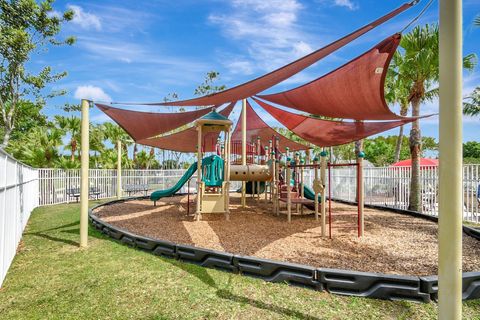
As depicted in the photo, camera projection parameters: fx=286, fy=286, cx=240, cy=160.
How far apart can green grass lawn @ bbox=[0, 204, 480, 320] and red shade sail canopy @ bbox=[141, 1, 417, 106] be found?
3.14m

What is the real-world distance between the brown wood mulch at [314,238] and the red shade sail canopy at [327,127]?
7.92 feet

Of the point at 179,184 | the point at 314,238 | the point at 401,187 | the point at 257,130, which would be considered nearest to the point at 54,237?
the point at 179,184

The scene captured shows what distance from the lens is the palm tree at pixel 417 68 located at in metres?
8.61

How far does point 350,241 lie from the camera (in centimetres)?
541

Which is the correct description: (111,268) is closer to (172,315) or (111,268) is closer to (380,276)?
(172,315)

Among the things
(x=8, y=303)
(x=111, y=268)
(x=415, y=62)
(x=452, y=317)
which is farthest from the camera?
(x=415, y=62)

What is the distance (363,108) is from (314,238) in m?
2.78

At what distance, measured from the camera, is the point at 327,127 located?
28.5 ft

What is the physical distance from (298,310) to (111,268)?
2665mm

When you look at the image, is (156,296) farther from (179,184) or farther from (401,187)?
(401,187)

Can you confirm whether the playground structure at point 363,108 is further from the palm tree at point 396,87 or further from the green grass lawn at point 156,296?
the palm tree at point 396,87

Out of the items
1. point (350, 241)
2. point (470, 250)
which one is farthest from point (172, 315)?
point (470, 250)

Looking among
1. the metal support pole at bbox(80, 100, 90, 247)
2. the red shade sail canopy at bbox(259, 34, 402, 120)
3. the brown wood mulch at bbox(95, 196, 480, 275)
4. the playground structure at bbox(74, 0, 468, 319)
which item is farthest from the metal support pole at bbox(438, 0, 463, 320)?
the metal support pole at bbox(80, 100, 90, 247)

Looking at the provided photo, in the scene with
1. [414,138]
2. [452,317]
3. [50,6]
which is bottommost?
[452,317]
